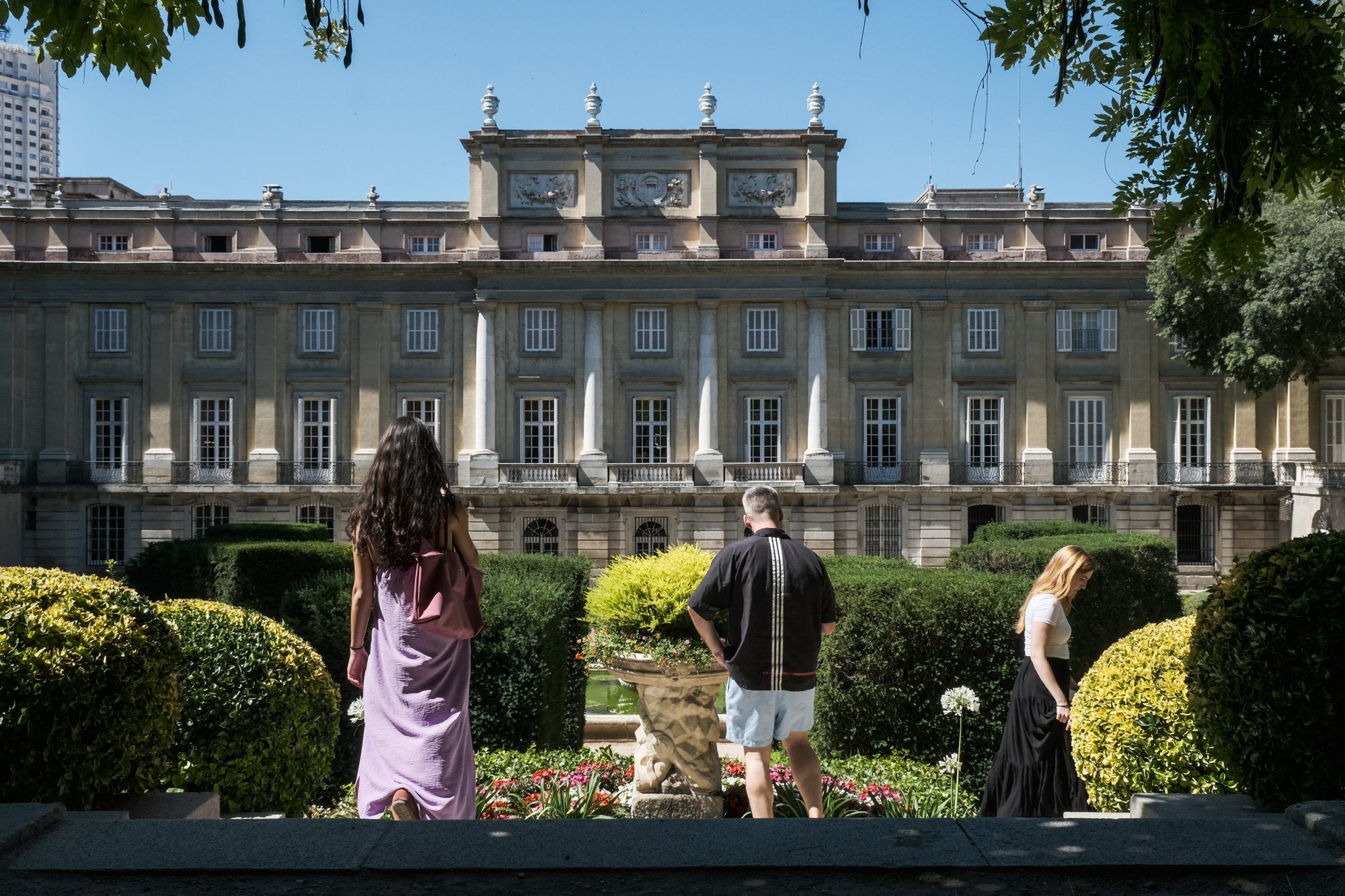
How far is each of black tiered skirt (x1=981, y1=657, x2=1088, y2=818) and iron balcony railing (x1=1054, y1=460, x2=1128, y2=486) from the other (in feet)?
86.6

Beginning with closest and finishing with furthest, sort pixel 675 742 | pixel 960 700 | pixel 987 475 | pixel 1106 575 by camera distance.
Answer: pixel 675 742 → pixel 960 700 → pixel 1106 575 → pixel 987 475

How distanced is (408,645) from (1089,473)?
98.0 feet

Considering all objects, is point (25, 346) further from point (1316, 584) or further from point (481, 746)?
point (1316, 584)

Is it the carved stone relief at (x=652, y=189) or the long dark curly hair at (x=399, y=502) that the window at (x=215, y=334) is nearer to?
the carved stone relief at (x=652, y=189)

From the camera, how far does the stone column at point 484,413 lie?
102ft

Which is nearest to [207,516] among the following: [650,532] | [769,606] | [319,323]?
[319,323]

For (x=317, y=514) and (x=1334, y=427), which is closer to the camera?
(x=1334, y=427)

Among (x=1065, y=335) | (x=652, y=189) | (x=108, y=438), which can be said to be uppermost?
(x=652, y=189)

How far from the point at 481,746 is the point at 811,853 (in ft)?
23.0

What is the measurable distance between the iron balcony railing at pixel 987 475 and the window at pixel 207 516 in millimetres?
20572

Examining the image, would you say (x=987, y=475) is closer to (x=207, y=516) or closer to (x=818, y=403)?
(x=818, y=403)

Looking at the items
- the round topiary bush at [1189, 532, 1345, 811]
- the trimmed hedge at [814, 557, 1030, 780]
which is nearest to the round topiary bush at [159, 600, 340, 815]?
the round topiary bush at [1189, 532, 1345, 811]

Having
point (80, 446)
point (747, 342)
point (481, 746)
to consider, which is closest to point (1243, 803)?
point (481, 746)

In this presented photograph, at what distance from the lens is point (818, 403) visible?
31672 mm
